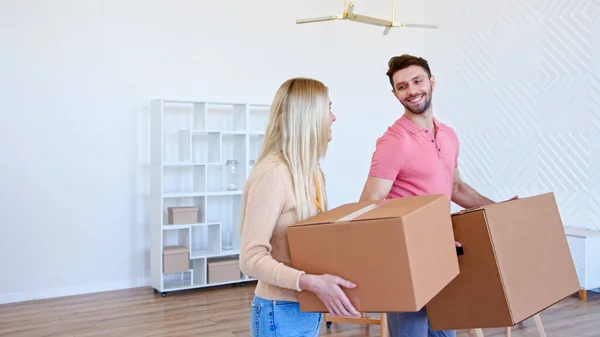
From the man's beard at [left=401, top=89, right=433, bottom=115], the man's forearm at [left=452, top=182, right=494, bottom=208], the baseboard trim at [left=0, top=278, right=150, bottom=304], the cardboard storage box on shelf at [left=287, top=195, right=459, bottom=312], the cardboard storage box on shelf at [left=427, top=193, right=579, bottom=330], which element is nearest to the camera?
the cardboard storage box on shelf at [left=287, top=195, right=459, bottom=312]

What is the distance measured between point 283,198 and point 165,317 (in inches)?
123

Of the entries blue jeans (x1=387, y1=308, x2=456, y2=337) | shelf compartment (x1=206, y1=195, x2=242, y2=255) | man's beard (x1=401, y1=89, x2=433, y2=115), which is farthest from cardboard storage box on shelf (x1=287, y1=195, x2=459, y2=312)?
shelf compartment (x1=206, y1=195, x2=242, y2=255)

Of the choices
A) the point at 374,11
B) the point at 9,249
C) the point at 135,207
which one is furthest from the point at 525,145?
the point at 9,249

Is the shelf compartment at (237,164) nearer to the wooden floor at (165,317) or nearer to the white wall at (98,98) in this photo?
the white wall at (98,98)

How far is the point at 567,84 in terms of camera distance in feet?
→ 17.3

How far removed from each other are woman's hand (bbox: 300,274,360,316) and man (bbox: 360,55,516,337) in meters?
0.63

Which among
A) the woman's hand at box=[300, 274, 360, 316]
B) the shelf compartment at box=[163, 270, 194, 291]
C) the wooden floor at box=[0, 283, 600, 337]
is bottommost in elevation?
the wooden floor at box=[0, 283, 600, 337]

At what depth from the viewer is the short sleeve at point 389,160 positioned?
6.79ft

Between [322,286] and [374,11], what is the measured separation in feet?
18.5

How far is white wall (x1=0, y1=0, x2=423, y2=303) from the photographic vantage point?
4910 millimetres

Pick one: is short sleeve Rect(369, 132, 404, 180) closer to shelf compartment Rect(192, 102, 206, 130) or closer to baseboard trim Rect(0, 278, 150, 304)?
shelf compartment Rect(192, 102, 206, 130)

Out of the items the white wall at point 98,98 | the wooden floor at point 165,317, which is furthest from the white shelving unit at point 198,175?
the wooden floor at point 165,317

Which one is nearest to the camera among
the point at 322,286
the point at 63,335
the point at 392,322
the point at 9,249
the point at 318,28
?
the point at 322,286

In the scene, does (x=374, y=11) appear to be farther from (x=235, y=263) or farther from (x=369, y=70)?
(x=235, y=263)
